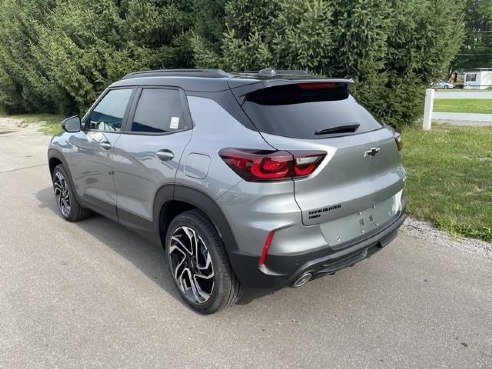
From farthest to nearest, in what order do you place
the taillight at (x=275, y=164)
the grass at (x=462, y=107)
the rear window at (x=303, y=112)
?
Result: the grass at (x=462, y=107)
the rear window at (x=303, y=112)
the taillight at (x=275, y=164)

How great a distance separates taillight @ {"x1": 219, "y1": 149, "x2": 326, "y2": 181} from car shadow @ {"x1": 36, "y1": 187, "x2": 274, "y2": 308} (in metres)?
1.20

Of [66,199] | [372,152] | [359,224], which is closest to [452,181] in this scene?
[372,152]

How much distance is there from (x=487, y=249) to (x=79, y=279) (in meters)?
3.82

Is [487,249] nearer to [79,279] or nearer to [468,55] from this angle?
[79,279]

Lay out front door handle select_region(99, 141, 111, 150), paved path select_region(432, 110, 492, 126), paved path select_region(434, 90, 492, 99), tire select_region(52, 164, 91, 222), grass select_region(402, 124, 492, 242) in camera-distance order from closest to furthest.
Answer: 1. front door handle select_region(99, 141, 111, 150)
2. grass select_region(402, 124, 492, 242)
3. tire select_region(52, 164, 91, 222)
4. paved path select_region(432, 110, 492, 126)
5. paved path select_region(434, 90, 492, 99)

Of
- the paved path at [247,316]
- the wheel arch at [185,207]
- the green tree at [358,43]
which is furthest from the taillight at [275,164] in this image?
the green tree at [358,43]

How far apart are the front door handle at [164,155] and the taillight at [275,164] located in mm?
719

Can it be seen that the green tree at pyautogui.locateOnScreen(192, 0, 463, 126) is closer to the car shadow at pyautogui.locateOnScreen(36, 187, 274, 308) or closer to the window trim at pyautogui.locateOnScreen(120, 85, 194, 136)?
the window trim at pyautogui.locateOnScreen(120, 85, 194, 136)

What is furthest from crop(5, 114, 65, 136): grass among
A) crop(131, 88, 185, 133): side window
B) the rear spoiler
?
the rear spoiler

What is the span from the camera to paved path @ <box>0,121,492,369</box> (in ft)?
8.66

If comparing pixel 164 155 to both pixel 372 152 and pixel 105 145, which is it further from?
pixel 372 152

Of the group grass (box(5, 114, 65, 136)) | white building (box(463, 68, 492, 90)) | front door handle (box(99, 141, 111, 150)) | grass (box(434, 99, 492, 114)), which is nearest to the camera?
front door handle (box(99, 141, 111, 150))

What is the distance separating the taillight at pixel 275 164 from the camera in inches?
102

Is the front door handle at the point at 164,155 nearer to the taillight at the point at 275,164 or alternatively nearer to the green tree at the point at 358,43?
the taillight at the point at 275,164
